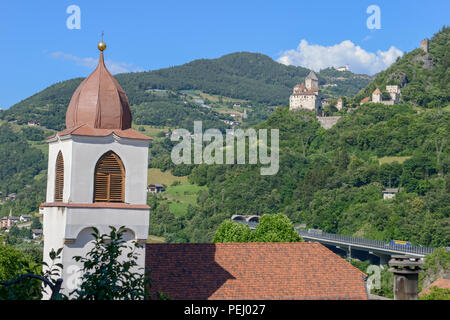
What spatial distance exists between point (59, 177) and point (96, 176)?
1655 mm

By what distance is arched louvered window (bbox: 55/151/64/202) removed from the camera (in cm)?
2183

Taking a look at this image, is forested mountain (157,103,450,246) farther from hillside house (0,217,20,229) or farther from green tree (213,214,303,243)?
green tree (213,214,303,243)

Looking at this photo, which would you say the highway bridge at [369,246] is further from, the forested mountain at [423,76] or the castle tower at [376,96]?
the forested mountain at [423,76]

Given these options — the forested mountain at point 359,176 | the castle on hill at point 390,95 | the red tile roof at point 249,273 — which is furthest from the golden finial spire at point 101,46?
the castle on hill at point 390,95

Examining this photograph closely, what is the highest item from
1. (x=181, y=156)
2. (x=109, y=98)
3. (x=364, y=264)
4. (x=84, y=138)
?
(x=181, y=156)

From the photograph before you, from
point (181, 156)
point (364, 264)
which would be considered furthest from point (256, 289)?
point (181, 156)

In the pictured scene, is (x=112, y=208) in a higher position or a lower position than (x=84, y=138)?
lower

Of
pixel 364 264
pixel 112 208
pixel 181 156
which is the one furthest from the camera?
pixel 181 156

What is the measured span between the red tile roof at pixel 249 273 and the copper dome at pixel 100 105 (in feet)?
16.9

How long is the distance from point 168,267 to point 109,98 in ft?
20.6
